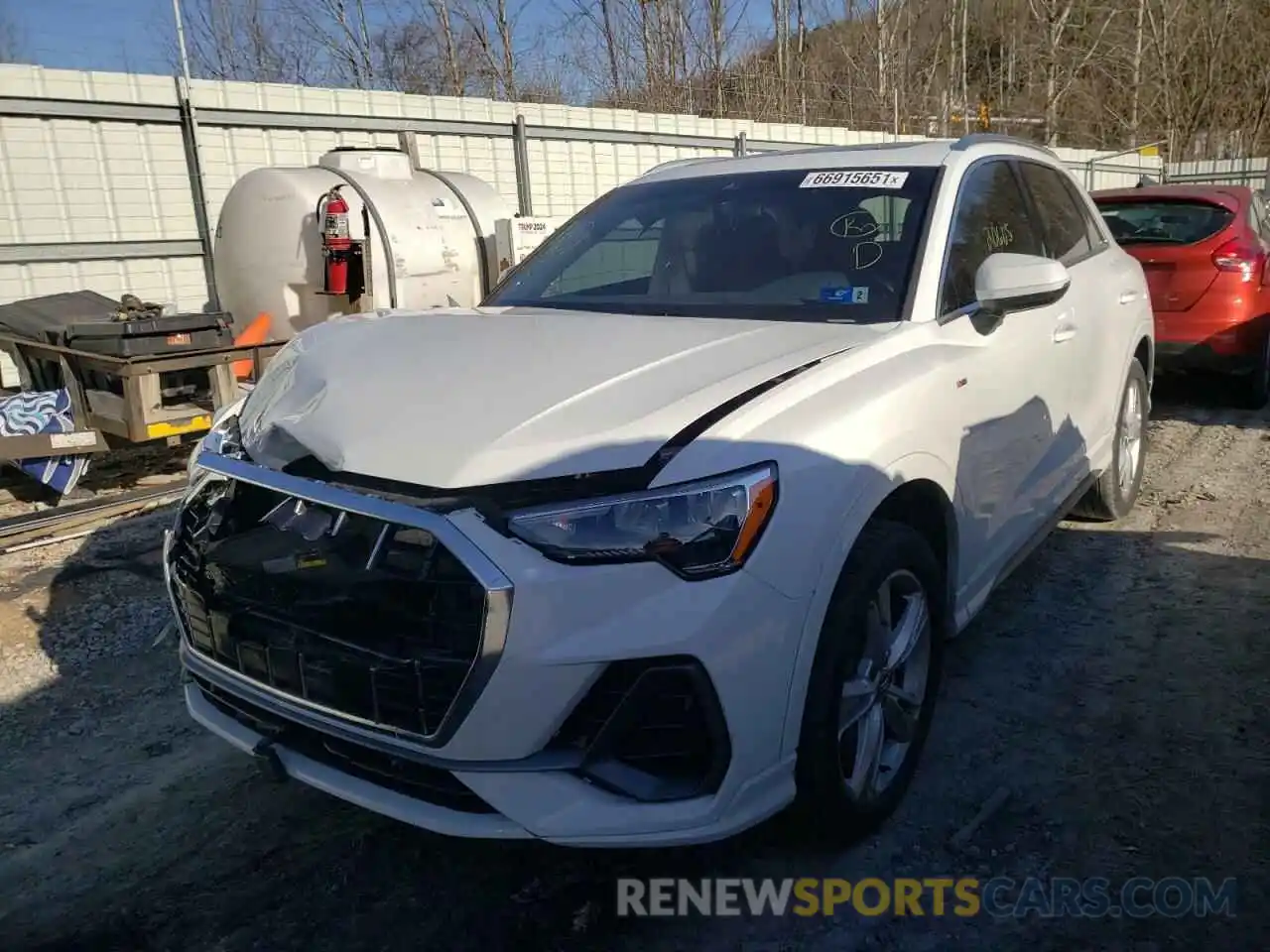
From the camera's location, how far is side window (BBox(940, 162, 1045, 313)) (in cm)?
314

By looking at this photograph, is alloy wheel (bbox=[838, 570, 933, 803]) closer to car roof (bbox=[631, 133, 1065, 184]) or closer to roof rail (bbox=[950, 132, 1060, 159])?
car roof (bbox=[631, 133, 1065, 184])

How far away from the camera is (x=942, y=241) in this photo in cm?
311

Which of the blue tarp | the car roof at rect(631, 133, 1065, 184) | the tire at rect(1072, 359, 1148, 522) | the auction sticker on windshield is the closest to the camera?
the auction sticker on windshield

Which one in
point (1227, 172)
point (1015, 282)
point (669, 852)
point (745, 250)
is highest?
point (1227, 172)

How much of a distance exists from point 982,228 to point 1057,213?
1.06 metres

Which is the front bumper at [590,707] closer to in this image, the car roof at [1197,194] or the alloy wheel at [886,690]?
the alloy wheel at [886,690]

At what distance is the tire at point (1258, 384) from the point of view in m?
7.04

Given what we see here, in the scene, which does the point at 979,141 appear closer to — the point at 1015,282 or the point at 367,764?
the point at 1015,282

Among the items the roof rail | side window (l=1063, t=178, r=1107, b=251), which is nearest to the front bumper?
the roof rail

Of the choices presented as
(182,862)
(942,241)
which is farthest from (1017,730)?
(182,862)

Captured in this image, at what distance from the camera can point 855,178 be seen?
134 inches

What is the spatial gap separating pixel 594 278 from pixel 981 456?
1.54m

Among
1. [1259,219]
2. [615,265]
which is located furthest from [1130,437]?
[1259,219]

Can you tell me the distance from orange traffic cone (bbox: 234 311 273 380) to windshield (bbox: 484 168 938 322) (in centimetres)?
314
